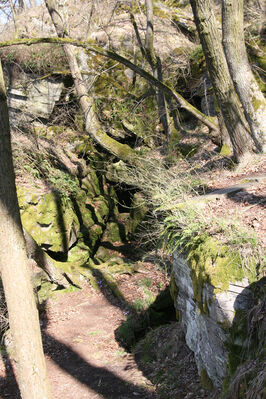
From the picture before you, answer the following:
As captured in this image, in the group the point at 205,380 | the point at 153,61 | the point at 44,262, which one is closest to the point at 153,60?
the point at 153,61

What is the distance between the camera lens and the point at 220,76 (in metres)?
7.14

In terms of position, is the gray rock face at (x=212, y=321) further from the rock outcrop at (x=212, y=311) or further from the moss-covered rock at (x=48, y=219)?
the moss-covered rock at (x=48, y=219)

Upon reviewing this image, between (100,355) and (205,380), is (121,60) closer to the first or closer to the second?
(100,355)

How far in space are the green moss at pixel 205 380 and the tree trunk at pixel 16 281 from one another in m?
2.06

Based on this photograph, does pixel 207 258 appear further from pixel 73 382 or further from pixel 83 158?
pixel 83 158

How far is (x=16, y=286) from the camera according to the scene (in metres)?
3.96

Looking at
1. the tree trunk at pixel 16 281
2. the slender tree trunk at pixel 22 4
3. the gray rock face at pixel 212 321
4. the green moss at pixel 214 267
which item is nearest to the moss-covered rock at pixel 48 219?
the gray rock face at pixel 212 321

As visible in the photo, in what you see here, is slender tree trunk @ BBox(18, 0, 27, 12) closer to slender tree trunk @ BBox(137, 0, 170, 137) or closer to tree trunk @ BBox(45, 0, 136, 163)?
tree trunk @ BBox(45, 0, 136, 163)

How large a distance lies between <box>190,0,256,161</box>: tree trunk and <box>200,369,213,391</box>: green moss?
4.59 metres

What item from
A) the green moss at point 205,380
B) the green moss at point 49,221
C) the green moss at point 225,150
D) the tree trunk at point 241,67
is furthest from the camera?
the green moss at point 49,221

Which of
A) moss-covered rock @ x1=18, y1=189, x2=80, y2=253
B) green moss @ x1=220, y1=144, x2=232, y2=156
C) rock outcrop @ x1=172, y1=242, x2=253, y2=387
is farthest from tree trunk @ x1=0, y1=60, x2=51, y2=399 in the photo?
green moss @ x1=220, y1=144, x2=232, y2=156

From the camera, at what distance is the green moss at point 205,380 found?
4352 mm

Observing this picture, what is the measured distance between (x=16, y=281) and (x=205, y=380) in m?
2.74

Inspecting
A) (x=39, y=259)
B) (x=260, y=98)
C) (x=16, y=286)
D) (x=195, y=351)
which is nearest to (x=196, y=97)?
(x=260, y=98)
